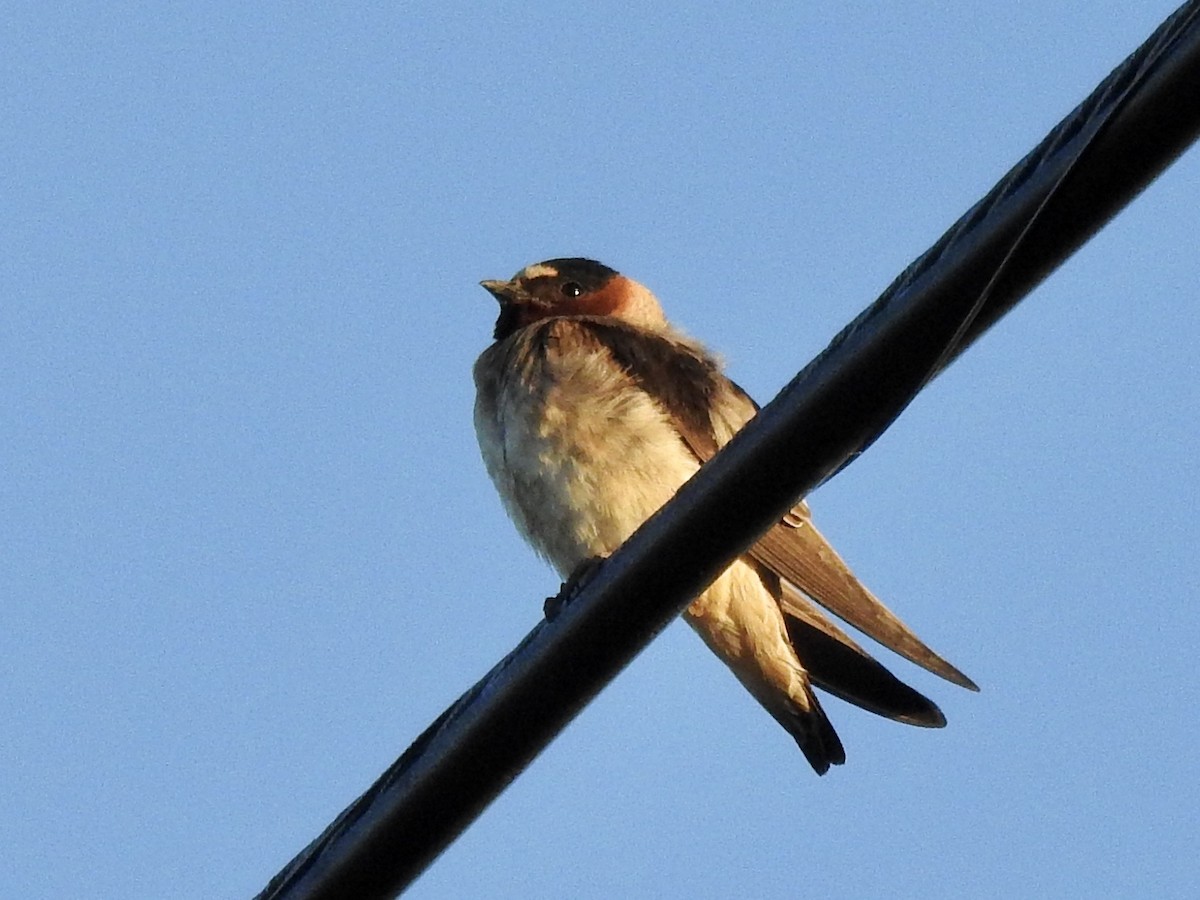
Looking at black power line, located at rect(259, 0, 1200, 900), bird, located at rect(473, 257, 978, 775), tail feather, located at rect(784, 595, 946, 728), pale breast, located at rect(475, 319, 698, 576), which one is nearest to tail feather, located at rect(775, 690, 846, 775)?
bird, located at rect(473, 257, 978, 775)

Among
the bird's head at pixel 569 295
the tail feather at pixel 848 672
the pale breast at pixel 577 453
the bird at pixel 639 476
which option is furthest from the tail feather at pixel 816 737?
the bird's head at pixel 569 295

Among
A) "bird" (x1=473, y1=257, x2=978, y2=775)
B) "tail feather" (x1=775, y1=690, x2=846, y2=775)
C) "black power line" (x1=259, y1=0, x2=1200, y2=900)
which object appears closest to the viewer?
"black power line" (x1=259, y1=0, x2=1200, y2=900)

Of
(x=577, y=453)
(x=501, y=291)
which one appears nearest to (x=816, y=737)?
(x=577, y=453)

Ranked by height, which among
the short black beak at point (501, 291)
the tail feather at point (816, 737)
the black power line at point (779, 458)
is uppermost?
the short black beak at point (501, 291)

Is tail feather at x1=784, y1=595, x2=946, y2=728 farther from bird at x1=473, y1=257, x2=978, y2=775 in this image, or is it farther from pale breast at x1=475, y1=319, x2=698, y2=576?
pale breast at x1=475, y1=319, x2=698, y2=576

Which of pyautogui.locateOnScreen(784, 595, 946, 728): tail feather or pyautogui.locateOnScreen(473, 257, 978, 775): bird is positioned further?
pyautogui.locateOnScreen(473, 257, 978, 775): bird

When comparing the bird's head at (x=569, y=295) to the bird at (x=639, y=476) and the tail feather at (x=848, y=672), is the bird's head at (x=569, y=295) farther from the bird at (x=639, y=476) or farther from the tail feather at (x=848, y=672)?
the tail feather at (x=848, y=672)

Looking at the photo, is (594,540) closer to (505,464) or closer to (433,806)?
(505,464)

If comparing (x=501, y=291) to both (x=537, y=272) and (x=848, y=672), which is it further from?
(x=848, y=672)

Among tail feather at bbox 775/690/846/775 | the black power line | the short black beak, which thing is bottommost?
the black power line
